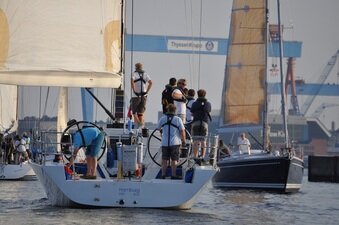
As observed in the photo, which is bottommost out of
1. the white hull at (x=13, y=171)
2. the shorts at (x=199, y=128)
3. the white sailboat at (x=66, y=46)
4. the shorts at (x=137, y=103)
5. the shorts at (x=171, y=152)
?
the white hull at (x=13, y=171)

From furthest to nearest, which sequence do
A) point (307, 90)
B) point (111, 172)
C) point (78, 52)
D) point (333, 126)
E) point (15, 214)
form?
point (333, 126), point (307, 90), point (78, 52), point (111, 172), point (15, 214)

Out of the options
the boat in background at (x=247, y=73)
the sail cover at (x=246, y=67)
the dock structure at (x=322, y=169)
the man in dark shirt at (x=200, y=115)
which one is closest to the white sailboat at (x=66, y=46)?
the man in dark shirt at (x=200, y=115)

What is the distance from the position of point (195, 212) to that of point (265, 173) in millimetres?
11721

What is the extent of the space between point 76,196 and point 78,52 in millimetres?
3631

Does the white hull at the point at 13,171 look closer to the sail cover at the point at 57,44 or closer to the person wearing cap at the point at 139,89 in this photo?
the sail cover at the point at 57,44

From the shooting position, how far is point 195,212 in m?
18.2

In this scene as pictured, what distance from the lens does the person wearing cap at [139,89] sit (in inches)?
779

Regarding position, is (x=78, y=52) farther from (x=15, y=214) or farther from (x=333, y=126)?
(x=333, y=126)

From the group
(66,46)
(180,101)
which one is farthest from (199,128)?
(66,46)

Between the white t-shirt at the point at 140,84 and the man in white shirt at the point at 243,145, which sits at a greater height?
the white t-shirt at the point at 140,84

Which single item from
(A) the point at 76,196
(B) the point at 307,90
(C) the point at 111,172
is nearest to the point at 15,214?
(A) the point at 76,196

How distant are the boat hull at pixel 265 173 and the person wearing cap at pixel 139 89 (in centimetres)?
1043

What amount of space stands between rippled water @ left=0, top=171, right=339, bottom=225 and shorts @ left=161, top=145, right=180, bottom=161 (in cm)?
86

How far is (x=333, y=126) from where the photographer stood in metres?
180
